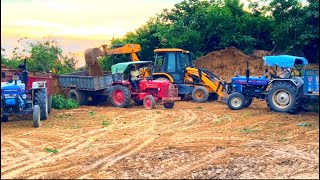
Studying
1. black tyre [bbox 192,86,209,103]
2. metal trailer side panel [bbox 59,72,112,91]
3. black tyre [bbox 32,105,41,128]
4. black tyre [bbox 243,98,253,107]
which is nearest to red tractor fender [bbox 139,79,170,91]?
metal trailer side panel [bbox 59,72,112,91]

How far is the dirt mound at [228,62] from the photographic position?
85.3 ft

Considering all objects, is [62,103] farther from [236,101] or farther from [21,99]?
[236,101]

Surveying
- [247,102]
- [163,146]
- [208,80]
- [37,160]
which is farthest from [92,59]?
[37,160]

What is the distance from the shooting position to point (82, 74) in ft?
70.4

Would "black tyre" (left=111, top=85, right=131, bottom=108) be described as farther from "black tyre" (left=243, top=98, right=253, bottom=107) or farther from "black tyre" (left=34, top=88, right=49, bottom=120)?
"black tyre" (left=34, top=88, right=49, bottom=120)

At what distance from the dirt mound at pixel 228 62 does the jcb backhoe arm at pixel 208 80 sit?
18.5 ft

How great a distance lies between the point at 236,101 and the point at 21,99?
25.7 feet

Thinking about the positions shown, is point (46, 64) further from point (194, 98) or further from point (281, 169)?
point (281, 169)

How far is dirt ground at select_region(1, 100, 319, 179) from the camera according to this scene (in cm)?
855

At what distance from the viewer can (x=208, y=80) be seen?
20625mm

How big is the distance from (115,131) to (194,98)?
8445 mm

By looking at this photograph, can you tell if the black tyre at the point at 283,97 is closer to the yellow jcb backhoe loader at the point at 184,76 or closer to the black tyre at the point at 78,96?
the yellow jcb backhoe loader at the point at 184,76

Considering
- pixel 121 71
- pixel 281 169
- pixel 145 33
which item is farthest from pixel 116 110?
pixel 145 33

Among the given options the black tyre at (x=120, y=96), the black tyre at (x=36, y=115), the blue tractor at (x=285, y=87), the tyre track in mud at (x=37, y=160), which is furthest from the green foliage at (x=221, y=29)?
the tyre track in mud at (x=37, y=160)
